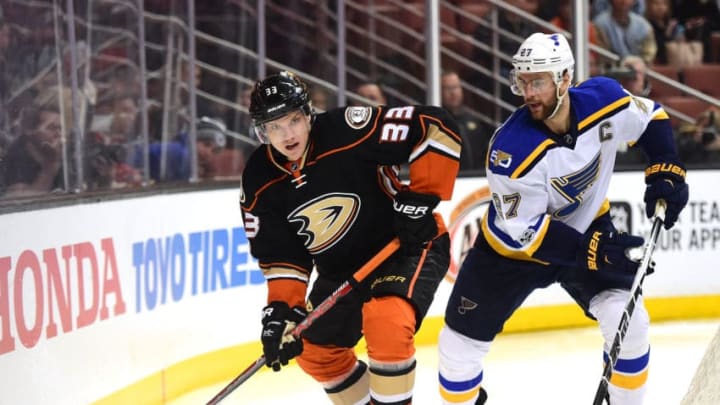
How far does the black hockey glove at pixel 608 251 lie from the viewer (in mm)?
3357

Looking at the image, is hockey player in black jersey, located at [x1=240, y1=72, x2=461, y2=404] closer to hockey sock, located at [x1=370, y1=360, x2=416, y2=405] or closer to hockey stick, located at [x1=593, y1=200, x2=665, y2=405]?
hockey sock, located at [x1=370, y1=360, x2=416, y2=405]

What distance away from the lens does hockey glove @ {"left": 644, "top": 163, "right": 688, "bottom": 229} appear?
3664 millimetres

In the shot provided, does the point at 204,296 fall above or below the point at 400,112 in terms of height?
below

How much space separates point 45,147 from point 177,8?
1598 mm

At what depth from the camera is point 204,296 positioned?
17.5 feet

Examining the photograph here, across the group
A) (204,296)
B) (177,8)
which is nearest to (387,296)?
(204,296)

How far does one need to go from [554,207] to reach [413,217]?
46cm

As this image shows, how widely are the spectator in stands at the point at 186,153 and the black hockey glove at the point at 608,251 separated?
7.44 ft

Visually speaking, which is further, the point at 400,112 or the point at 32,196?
the point at 32,196

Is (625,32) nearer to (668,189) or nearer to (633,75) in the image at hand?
(633,75)

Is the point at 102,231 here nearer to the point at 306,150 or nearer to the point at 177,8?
the point at 306,150

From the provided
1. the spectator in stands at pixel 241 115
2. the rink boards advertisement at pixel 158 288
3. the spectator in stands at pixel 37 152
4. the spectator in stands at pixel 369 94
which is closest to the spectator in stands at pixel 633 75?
the rink boards advertisement at pixel 158 288

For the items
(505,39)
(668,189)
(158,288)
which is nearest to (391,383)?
(668,189)

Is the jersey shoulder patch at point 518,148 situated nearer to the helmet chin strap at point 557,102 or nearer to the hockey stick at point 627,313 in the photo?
the helmet chin strap at point 557,102
